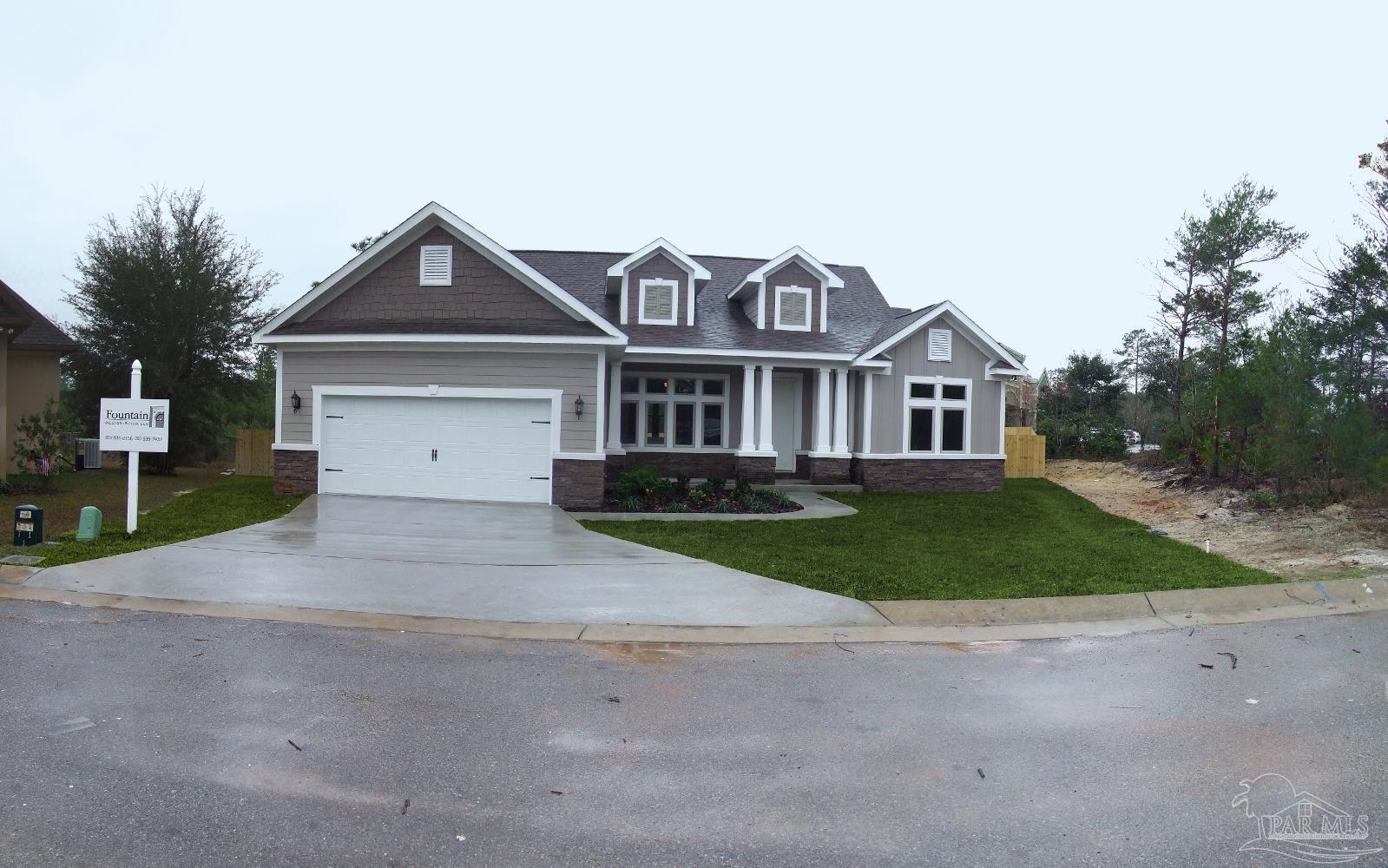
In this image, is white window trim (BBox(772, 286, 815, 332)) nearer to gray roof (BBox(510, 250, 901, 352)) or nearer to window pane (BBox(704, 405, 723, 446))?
gray roof (BBox(510, 250, 901, 352))

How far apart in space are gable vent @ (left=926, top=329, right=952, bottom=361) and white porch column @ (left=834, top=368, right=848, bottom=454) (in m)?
2.04

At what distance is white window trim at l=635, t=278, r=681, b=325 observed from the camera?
2023 centimetres

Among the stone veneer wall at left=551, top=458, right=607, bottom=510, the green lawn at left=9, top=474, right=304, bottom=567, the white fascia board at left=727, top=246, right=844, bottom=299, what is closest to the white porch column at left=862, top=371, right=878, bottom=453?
the white fascia board at left=727, top=246, right=844, bottom=299

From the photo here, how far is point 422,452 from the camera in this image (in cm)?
1580

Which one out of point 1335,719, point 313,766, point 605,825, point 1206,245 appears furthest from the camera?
point 1206,245

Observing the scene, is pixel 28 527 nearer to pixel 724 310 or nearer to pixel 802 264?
pixel 724 310

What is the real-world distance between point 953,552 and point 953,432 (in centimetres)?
988

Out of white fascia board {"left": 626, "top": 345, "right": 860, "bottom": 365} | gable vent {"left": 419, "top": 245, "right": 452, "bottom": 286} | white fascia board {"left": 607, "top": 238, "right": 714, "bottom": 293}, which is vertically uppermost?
white fascia board {"left": 607, "top": 238, "right": 714, "bottom": 293}

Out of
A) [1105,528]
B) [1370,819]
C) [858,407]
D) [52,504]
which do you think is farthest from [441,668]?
[858,407]

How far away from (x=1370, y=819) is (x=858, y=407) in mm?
16862

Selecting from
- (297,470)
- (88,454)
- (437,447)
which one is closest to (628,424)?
(437,447)

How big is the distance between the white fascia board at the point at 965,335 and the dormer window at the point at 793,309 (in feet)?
6.36

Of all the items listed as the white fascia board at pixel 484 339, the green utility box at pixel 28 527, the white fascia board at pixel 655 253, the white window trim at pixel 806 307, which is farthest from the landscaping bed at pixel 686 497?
the green utility box at pixel 28 527

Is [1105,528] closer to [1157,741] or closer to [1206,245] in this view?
[1157,741]
